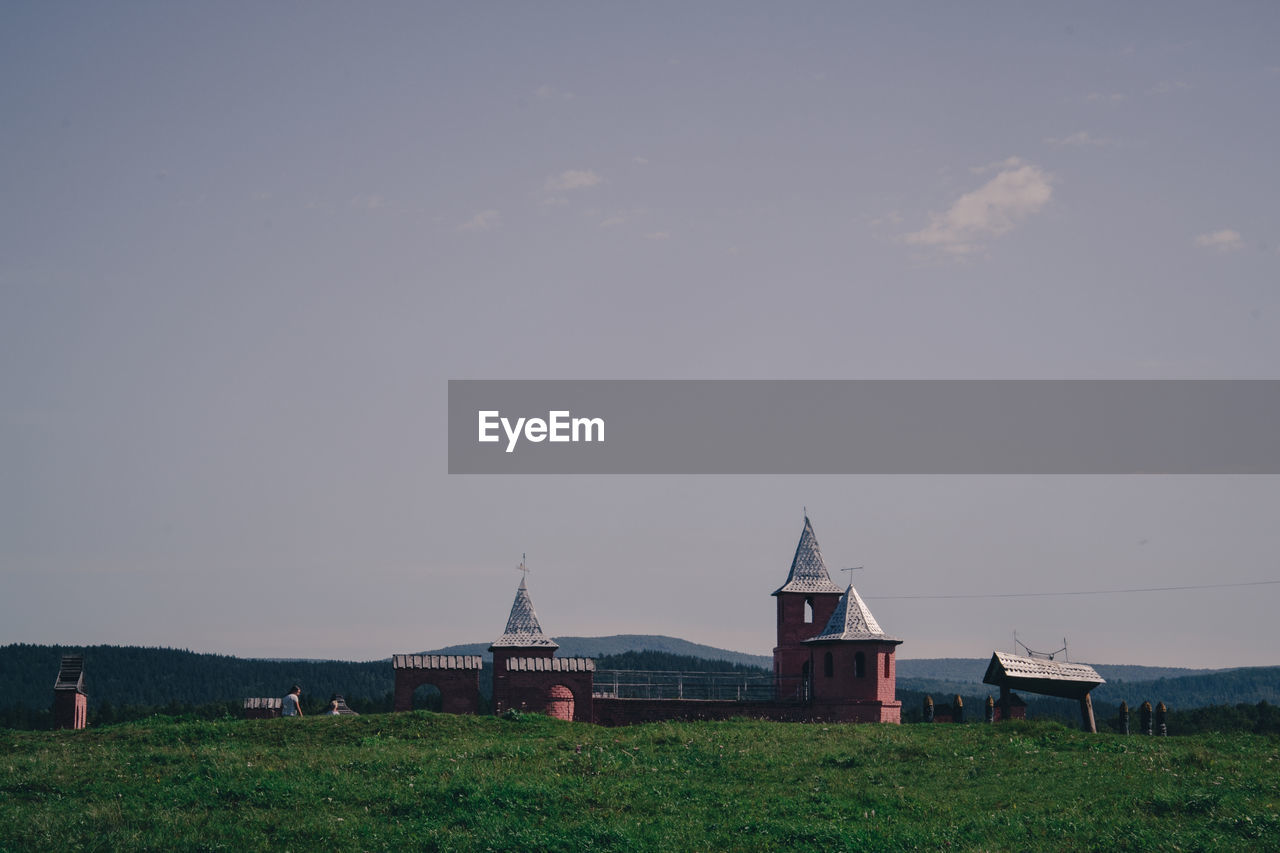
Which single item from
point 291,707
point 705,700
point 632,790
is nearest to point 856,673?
point 705,700

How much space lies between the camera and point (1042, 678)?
37.0 m

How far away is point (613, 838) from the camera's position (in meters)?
20.1

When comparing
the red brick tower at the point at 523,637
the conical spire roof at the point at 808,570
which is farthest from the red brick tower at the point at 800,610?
the red brick tower at the point at 523,637

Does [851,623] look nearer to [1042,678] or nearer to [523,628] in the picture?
[1042,678]

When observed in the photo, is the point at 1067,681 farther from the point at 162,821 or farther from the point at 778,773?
the point at 162,821

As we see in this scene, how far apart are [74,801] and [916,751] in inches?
684

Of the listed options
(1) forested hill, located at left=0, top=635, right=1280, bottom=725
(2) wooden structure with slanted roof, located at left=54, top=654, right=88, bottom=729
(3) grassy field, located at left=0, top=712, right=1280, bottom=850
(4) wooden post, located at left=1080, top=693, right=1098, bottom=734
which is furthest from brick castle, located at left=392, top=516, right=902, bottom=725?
(1) forested hill, located at left=0, top=635, right=1280, bottom=725

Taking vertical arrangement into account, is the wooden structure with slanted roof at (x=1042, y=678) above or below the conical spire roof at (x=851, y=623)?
below

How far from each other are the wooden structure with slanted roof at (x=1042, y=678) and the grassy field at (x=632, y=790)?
6386 mm

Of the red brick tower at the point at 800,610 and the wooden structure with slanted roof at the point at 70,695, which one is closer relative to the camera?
the wooden structure with slanted roof at the point at 70,695

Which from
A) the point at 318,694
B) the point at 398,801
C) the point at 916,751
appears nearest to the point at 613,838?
the point at 398,801

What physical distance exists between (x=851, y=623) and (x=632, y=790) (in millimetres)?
19952

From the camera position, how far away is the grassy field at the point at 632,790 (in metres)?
19.9

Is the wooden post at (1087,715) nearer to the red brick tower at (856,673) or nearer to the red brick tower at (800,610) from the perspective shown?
the red brick tower at (856,673)
